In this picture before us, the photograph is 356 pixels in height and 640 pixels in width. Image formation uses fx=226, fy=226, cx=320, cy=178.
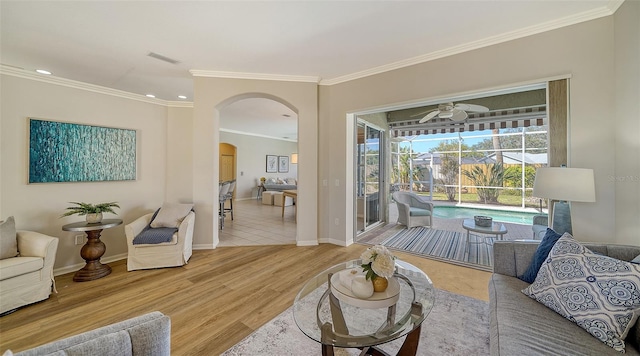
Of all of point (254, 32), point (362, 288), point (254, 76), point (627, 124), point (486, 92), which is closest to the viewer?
point (362, 288)

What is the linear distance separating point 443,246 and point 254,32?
13.8 ft

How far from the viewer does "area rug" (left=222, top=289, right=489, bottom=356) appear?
1.62 metres

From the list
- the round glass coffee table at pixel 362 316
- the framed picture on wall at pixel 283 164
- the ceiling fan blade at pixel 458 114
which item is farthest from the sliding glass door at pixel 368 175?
the framed picture on wall at pixel 283 164

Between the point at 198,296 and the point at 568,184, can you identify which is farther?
the point at 198,296

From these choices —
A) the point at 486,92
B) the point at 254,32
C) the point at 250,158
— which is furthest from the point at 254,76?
the point at 250,158

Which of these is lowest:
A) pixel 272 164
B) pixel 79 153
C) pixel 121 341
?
pixel 121 341

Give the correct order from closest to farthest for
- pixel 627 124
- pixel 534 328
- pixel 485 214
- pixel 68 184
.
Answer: pixel 534 328 → pixel 627 124 → pixel 68 184 → pixel 485 214

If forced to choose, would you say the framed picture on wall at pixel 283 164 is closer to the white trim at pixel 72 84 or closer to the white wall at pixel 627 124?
the white trim at pixel 72 84

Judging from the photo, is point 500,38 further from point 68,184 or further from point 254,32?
point 68,184

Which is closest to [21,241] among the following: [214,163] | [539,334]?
[214,163]

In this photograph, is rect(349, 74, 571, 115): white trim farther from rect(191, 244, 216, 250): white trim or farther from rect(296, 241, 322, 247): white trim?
rect(191, 244, 216, 250): white trim

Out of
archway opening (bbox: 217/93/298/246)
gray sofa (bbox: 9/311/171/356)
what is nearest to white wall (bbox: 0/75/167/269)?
archway opening (bbox: 217/93/298/246)

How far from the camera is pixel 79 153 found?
10.9 feet

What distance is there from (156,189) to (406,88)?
457 centimetres
